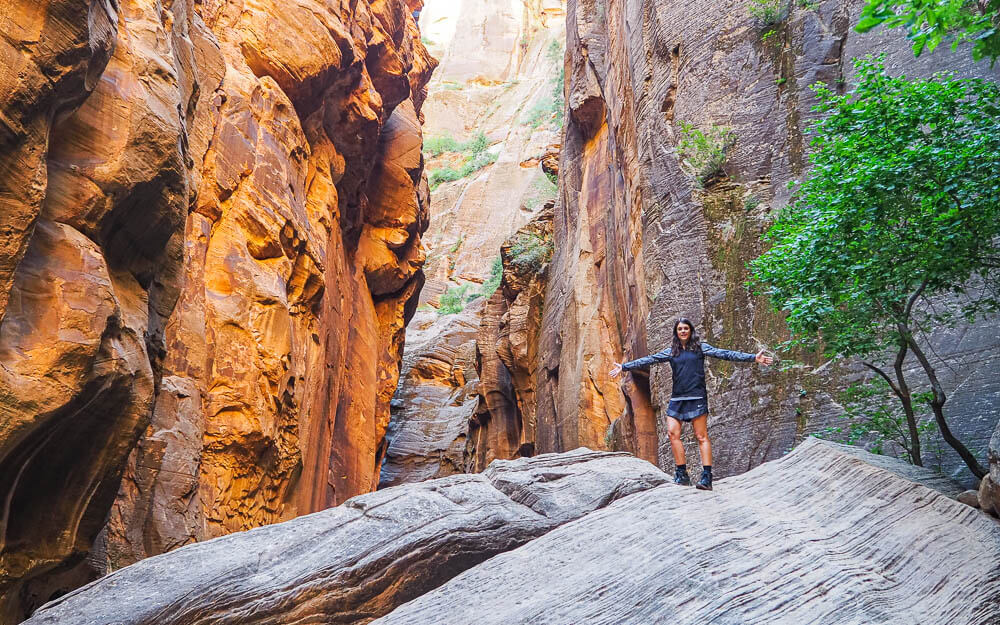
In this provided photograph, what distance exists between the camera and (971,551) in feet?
22.9

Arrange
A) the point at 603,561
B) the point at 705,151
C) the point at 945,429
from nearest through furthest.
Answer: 1. the point at 603,561
2. the point at 945,429
3. the point at 705,151

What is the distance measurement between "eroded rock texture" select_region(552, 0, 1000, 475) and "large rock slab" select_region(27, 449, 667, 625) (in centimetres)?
503

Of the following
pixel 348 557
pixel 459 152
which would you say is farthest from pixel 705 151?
pixel 459 152

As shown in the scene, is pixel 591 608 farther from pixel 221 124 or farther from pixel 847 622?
pixel 221 124

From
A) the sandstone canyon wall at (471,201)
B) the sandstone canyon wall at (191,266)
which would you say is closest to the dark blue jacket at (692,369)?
the sandstone canyon wall at (191,266)

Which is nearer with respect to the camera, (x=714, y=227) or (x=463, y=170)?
(x=714, y=227)

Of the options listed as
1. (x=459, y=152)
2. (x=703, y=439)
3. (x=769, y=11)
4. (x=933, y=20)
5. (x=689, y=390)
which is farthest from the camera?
(x=459, y=152)

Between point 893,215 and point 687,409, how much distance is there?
3.24m

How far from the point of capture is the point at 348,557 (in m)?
7.34

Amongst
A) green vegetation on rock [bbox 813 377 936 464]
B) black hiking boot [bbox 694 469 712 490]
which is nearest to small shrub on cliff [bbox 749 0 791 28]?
green vegetation on rock [bbox 813 377 936 464]

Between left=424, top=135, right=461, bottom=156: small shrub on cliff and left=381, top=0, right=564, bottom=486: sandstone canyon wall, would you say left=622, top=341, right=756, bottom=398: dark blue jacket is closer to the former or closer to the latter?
left=381, top=0, right=564, bottom=486: sandstone canyon wall

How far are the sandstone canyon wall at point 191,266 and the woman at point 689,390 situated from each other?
5922 mm

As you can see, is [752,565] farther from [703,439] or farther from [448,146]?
[448,146]

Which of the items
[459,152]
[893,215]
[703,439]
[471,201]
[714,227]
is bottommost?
[703,439]
